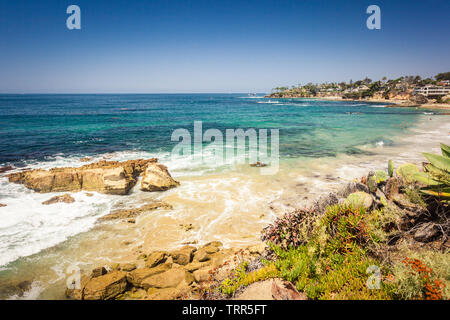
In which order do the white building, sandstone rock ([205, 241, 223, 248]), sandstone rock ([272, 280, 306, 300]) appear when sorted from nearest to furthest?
sandstone rock ([272, 280, 306, 300]) < sandstone rock ([205, 241, 223, 248]) < the white building

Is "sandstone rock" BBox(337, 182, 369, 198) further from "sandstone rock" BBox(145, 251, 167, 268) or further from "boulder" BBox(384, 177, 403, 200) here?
"sandstone rock" BBox(145, 251, 167, 268)

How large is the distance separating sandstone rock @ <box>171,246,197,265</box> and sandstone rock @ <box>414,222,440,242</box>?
6225mm

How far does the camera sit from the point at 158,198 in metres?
12.2

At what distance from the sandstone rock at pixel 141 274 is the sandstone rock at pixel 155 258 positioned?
0.38 m

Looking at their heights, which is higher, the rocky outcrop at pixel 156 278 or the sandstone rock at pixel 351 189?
the sandstone rock at pixel 351 189

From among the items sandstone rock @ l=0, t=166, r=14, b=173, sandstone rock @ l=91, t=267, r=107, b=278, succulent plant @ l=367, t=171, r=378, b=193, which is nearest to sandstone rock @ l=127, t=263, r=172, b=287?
sandstone rock @ l=91, t=267, r=107, b=278

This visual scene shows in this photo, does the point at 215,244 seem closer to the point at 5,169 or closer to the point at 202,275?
the point at 202,275

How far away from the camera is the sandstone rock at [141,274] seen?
6.27m

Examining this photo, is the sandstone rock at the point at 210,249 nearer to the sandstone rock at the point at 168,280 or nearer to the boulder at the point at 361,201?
the sandstone rock at the point at 168,280

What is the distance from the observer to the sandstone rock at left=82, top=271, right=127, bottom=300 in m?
5.78

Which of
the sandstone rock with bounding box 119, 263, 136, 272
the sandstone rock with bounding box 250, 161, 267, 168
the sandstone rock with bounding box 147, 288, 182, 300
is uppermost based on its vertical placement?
the sandstone rock with bounding box 250, 161, 267, 168

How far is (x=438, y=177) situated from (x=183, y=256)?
7.66 metres

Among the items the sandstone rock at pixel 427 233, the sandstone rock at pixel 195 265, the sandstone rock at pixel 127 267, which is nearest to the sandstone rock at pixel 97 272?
the sandstone rock at pixel 127 267

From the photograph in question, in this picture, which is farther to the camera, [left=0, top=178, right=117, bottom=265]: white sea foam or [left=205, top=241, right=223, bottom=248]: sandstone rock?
[left=0, top=178, right=117, bottom=265]: white sea foam
